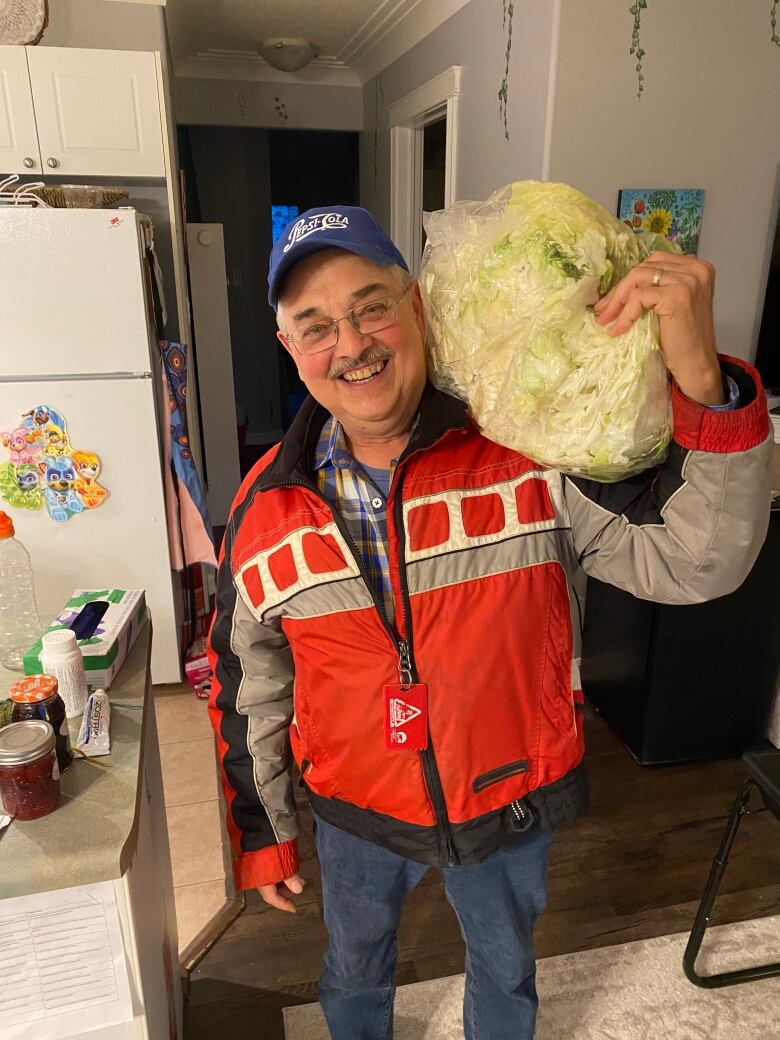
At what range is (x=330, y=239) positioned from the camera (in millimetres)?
900

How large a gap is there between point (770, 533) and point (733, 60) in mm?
1549

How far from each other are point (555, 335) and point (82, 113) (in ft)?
8.26

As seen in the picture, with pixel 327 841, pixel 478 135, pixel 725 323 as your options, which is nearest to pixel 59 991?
pixel 327 841

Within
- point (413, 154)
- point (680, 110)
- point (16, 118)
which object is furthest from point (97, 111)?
point (680, 110)

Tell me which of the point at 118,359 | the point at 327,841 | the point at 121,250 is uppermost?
the point at 121,250

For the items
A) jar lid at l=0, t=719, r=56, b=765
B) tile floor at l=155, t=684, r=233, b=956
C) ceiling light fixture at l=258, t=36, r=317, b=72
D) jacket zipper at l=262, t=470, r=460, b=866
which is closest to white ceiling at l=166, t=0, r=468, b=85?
ceiling light fixture at l=258, t=36, r=317, b=72

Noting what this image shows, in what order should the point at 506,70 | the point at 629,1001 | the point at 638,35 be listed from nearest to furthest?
the point at 629,1001
the point at 638,35
the point at 506,70

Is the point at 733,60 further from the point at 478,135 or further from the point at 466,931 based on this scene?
the point at 466,931

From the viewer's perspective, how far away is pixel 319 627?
3.29 feet

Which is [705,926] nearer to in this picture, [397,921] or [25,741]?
[397,921]

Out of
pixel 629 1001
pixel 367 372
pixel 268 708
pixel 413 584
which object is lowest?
pixel 629 1001

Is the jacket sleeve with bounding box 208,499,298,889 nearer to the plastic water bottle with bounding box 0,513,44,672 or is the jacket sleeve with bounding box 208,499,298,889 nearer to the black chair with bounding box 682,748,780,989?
the plastic water bottle with bounding box 0,513,44,672

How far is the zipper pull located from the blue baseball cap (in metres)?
0.48

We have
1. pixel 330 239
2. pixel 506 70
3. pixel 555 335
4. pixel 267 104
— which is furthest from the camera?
pixel 267 104
